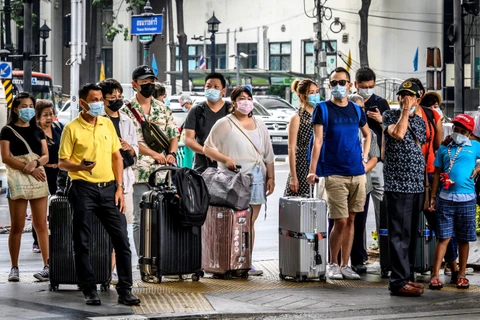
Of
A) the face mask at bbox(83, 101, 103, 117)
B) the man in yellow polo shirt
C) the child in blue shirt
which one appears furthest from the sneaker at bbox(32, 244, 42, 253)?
the child in blue shirt

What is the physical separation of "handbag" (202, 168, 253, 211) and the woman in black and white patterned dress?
0.68 m

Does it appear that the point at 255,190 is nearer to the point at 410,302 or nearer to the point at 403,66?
the point at 410,302

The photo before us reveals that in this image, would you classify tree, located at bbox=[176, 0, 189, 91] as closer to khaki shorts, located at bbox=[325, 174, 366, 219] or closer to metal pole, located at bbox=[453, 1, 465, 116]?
metal pole, located at bbox=[453, 1, 465, 116]

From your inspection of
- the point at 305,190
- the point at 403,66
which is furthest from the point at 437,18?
the point at 305,190

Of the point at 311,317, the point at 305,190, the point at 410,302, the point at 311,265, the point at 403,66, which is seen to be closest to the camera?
the point at 311,317

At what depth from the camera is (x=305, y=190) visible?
11.8 metres

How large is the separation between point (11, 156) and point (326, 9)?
51.0 meters

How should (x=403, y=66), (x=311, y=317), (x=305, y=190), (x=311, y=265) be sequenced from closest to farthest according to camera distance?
1. (x=311, y=317)
2. (x=311, y=265)
3. (x=305, y=190)
4. (x=403, y=66)

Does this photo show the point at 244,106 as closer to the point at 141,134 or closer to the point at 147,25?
the point at 141,134

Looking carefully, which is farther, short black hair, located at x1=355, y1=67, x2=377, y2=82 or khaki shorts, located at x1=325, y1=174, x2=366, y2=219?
short black hair, located at x1=355, y1=67, x2=377, y2=82

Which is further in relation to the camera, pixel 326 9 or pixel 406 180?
pixel 326 9

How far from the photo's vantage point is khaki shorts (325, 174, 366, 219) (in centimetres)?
1103

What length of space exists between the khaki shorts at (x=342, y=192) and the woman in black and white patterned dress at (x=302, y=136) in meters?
0.63

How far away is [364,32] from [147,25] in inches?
1261
